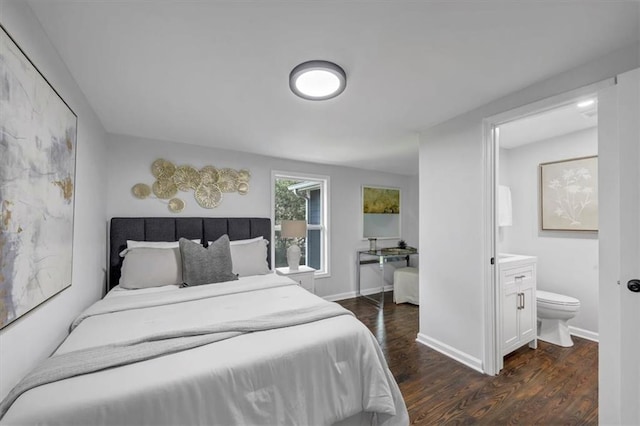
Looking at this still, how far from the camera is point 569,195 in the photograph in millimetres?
2904

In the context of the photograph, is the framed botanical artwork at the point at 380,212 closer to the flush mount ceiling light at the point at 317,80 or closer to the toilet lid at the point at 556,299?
the toilet lid at the point at 556,299

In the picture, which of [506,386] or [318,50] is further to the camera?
[506,386]

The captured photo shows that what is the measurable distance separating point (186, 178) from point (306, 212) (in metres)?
1.90

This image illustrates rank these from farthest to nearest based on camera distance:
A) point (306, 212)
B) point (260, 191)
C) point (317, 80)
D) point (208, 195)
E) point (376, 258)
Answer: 1. point (376, 258)
2. point (306, 212)
3. point (260, 191)
4. point (208, 195)
5. point (317, 80)

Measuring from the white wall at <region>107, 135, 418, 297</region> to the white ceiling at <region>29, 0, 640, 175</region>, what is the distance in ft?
1.96

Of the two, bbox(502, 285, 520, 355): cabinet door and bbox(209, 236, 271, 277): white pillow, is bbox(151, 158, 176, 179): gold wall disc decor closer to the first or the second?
bbox(209, 236, 271, 277): white pillow

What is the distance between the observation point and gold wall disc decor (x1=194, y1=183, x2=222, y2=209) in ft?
10.4

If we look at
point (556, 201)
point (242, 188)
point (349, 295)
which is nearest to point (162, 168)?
point (242, 188)

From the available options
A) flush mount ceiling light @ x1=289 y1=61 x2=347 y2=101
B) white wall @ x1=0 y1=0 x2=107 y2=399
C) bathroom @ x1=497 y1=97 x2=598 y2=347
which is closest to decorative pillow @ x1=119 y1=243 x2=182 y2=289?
white wall @ x1=0 y1=0 x2=107 y2=399

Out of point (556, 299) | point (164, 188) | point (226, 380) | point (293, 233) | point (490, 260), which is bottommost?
point (556, 299)

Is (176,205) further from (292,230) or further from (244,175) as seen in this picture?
(292,230)

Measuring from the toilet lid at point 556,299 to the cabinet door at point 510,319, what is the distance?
50 centimetres

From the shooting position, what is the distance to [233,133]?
9.03ft

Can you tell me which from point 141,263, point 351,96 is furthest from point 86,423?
point 351,96
